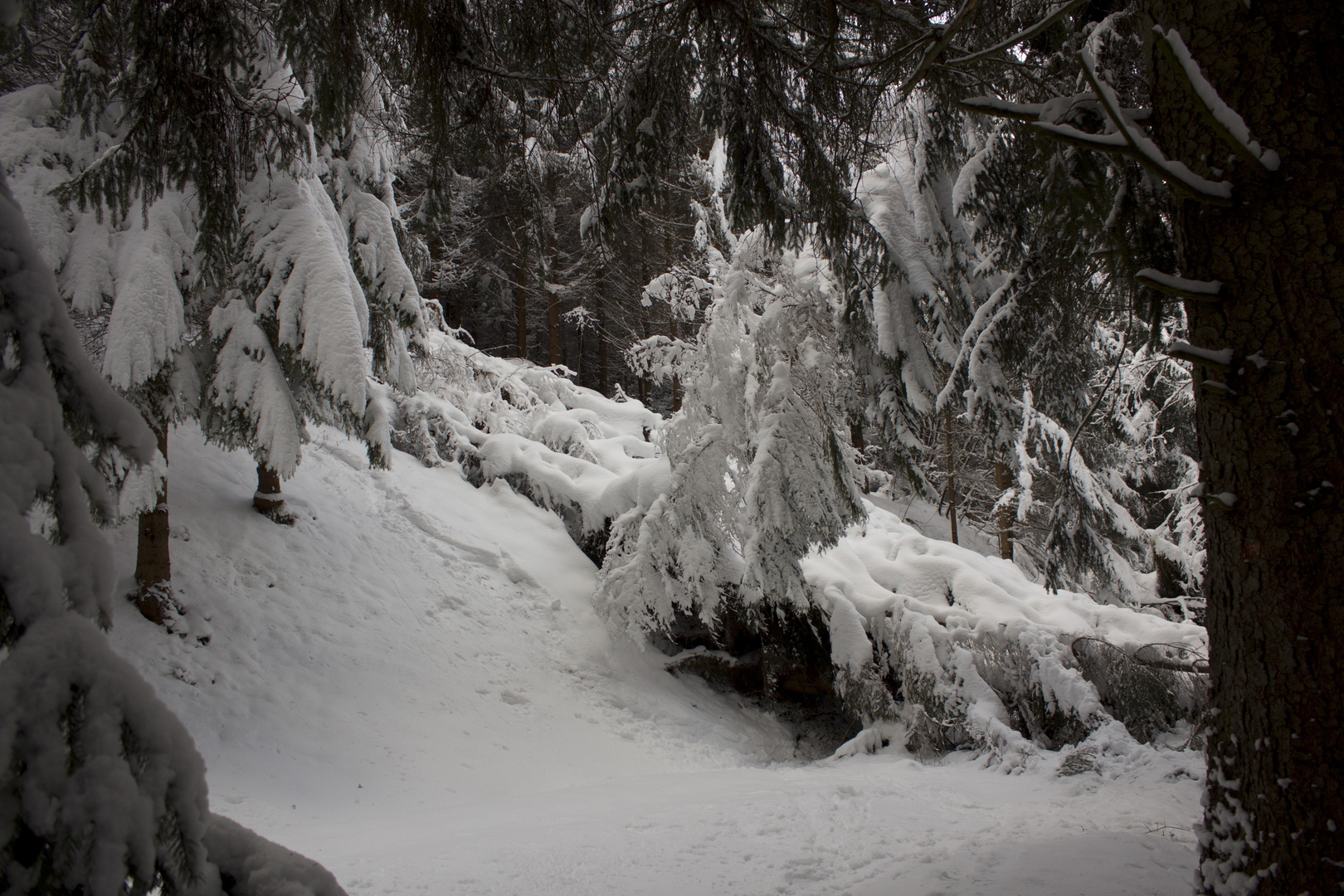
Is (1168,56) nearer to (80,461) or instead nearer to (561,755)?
(80,461)

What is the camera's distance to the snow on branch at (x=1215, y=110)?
1566 mm

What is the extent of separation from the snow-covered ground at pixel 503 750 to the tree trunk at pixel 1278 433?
1.26m

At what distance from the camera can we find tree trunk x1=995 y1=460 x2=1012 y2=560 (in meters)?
10.6

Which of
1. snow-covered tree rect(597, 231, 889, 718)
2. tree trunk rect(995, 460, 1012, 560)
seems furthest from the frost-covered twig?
tree trunk rect(995, 460, 1012, 560)

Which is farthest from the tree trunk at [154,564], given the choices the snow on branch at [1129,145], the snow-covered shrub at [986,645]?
the snow on branch at [1129,145]

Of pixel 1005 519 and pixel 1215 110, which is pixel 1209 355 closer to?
pixel 1215 110

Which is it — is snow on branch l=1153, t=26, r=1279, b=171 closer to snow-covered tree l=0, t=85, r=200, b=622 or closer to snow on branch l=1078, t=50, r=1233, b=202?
snow on branch l=1078, t=50, r=1233, b=202

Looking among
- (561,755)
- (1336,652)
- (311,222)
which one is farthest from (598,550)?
(1336,652)

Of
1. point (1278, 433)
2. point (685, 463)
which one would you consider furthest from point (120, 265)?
point (1278, 433)

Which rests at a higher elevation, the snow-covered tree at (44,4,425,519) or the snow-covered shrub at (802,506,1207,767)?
the snow-covered tree at (44,4,425,519)

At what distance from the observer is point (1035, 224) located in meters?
3.13

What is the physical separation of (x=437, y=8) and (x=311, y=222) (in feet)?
11.3

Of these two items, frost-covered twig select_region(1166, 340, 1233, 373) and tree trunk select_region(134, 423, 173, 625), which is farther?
tree trunk select_region(134, 423, 173, 625)

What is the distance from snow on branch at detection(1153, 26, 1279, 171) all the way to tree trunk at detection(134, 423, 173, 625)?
692cm
